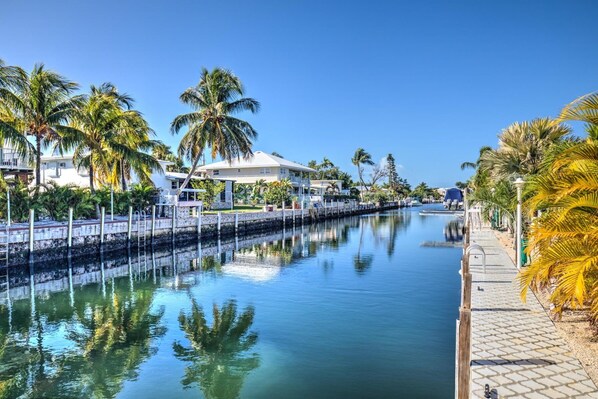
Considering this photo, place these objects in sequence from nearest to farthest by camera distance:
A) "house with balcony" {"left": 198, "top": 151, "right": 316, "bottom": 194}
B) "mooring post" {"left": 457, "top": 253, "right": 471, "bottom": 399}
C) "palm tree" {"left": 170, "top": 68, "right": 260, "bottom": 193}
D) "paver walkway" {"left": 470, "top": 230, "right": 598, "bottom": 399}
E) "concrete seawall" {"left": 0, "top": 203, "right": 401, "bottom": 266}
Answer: "mooring post" {"left": 457, "top": 253, "right": 471, "bottom": 399} < "paver walkway" {"left": 470, "top": 230, "right": 598, "bottom": 399} < "concrete seawall" {"left": 0, "top": 203, "right": 401, "bottom": 266} < "palm tree" {"left": 170, "top": 68, "right": 260, "bottom": 193} < "house with balcony" {"left": 198, "top": 151, "right": 316, "bottom": 194}

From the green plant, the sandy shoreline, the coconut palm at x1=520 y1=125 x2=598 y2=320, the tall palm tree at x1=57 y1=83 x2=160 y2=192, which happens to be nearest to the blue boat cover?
the tall palm tree at x1=57 y1=83 x2=160 y2=192

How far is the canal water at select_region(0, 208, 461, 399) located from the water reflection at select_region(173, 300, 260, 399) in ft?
0.09

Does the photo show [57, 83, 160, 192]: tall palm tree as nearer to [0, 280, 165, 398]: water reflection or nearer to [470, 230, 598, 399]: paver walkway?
[0, 280, 165, 398]: water reflection

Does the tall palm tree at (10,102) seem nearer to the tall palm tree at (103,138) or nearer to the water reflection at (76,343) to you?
the tall palm tree at (103,138)

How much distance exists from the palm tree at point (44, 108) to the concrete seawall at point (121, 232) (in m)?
5.03

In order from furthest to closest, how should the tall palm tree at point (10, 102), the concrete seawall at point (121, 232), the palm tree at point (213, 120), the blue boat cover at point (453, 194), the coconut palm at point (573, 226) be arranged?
the blue boat cover at point (453, 194)
the palm tree at point (213, 120)
the tall palm tree at point (10, 102)
the concrete seawall at point (121, 232)
the coconut palm at point (573, 226)

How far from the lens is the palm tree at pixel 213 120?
3538cm

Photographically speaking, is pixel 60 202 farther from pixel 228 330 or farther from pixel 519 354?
pixel 519 354

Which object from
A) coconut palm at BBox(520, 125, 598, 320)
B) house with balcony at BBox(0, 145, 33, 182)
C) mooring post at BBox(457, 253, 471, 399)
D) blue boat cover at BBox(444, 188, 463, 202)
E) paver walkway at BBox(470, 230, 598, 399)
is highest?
house with balcony at BBox(0, 145, 33, 182)

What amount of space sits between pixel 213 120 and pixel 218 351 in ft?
92.0

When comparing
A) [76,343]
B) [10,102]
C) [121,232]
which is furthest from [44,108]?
[76,343]

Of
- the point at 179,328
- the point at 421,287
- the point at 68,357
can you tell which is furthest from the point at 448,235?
the point at 68,357

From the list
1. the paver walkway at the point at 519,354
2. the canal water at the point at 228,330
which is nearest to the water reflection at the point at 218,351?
the canal water at the point at 228,330

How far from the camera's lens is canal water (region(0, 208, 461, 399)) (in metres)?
8.11
